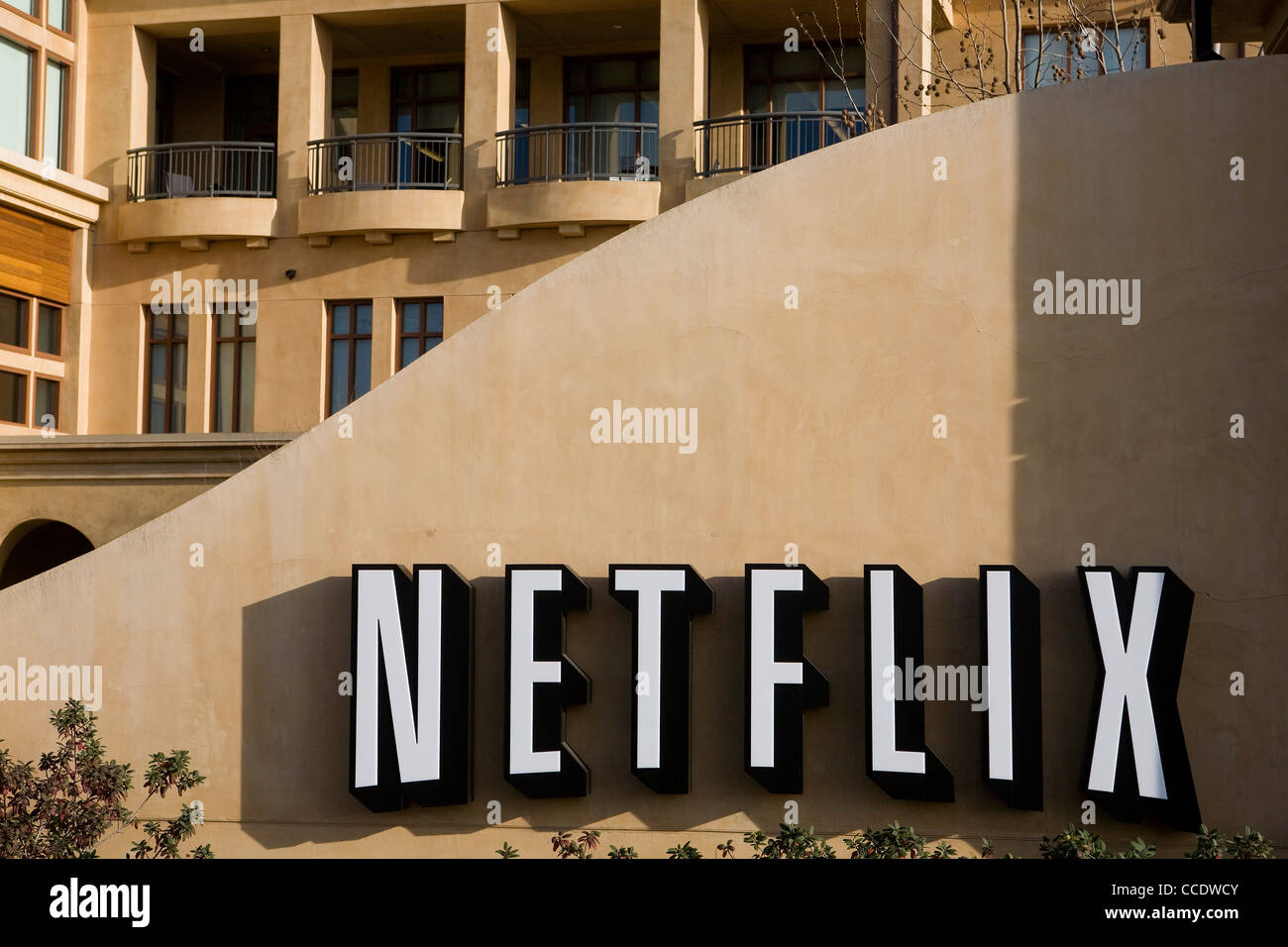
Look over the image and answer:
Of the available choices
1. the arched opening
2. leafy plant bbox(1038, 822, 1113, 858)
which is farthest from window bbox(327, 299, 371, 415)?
leafy plant bbox(1038, 822, 1113, 858)

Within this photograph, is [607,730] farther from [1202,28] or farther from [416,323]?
[416,323]

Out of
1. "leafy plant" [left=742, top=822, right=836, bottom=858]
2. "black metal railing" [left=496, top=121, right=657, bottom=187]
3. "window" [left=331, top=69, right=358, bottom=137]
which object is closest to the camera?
"leafy plant" [left=742, top=822, right=836, bottom=858]

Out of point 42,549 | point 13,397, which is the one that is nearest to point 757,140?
point 13,397

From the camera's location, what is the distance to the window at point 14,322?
68.0ft

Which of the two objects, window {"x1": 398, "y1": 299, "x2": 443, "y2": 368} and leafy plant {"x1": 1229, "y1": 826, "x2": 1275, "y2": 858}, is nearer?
leafy plant {"x1": 1229, "y1": 826, "x2": 1275, "y2": 858}

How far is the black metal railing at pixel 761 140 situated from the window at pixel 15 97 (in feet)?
35.9

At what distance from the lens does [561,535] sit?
1042 cm

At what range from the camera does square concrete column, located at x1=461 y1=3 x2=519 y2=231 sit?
21109 mm

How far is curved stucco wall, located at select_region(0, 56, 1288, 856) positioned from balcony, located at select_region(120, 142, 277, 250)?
39.7ft

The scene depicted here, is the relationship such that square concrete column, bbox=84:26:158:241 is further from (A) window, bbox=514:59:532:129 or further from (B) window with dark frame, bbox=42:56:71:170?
(A) window, bbox=514:59:532:129

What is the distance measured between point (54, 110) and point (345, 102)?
15.8ft

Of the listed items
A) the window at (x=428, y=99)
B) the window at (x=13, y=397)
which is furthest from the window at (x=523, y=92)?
the window at (x=13, y=397)
